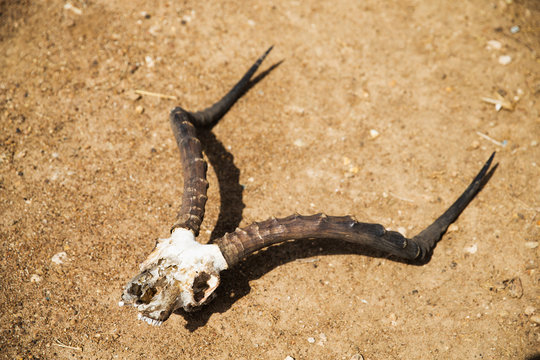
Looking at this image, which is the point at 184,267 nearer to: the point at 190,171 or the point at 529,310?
the point at 190,171

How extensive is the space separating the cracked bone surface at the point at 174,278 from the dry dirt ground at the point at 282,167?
48 cm

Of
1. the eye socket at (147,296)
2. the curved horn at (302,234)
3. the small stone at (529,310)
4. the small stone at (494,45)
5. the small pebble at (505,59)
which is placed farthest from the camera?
the small stone at (494,45)

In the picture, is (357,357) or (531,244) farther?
(531,244)

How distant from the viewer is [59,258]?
12.3ft

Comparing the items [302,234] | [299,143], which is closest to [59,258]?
[302,234]

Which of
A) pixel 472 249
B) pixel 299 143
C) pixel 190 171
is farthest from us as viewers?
pixel 299 143

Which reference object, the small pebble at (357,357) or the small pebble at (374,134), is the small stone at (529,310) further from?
the small pebble at (374,134)

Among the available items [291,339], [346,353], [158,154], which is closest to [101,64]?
[158,154]

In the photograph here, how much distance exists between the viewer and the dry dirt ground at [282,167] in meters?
3.59

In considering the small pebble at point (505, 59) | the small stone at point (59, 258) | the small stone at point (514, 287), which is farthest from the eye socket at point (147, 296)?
the small pebble at point (505, 59)

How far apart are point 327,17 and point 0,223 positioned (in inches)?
172

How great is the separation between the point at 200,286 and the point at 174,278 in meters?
0.21

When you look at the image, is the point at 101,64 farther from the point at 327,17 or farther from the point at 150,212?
the point at 327,17

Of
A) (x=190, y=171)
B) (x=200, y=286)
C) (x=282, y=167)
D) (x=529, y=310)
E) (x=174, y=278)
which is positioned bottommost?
(x=529, y=310)
